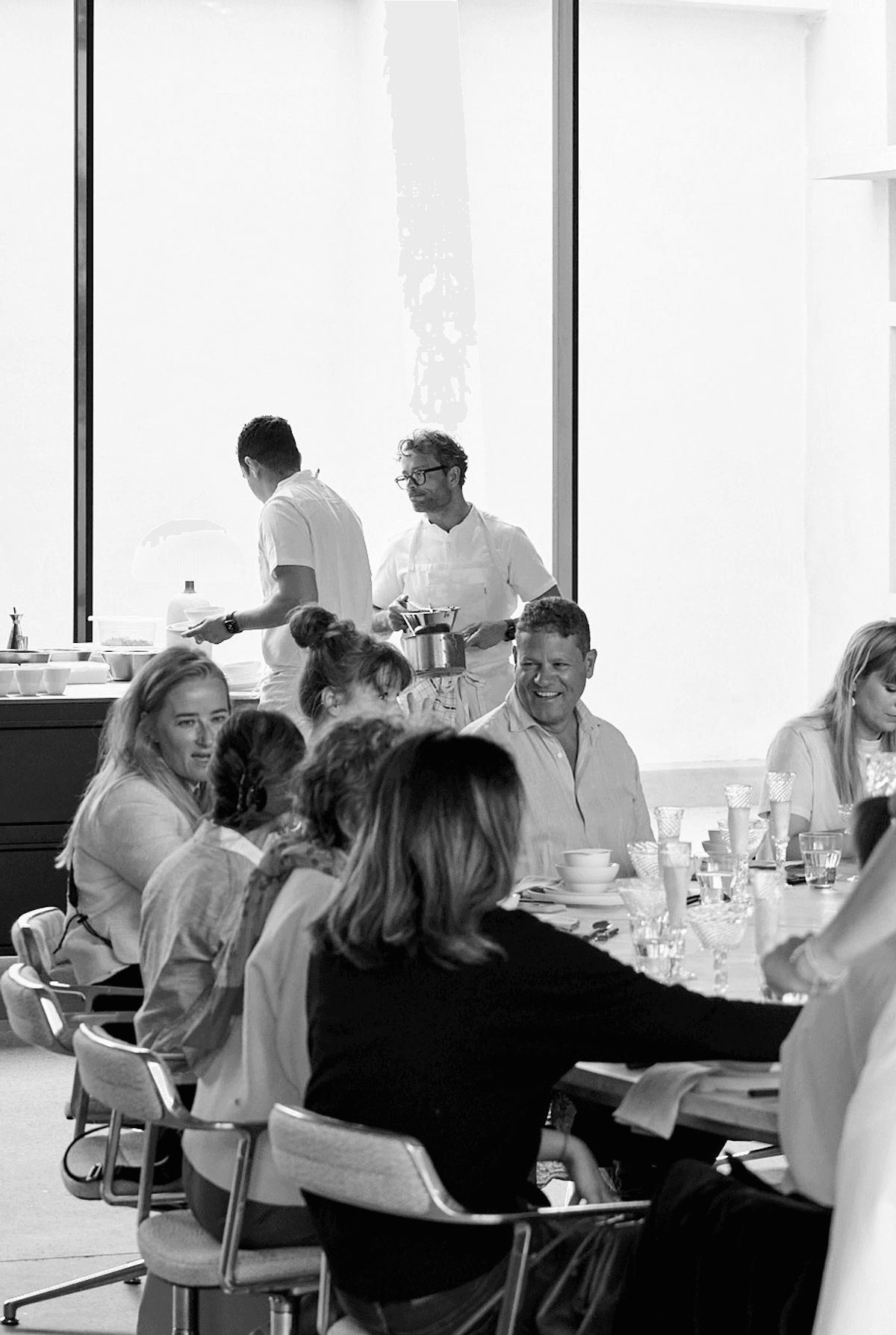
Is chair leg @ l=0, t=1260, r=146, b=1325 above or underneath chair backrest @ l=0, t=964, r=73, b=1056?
underneath

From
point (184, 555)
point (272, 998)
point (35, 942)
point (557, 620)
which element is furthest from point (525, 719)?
point (184, 555)

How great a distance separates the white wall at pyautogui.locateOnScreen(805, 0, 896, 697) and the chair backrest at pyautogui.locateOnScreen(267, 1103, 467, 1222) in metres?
8.33

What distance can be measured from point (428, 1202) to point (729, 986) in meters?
0.75

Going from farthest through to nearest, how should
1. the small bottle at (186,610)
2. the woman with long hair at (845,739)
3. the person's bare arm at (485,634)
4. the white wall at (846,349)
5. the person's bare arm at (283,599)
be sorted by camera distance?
the white wall at (846,349), the small bottle at (186,610), the person's bare arm at (485,634), the person's bare arm at (283,599), the woman with long hair at (845,739)

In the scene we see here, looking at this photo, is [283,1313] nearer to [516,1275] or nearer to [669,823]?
[516,1275]

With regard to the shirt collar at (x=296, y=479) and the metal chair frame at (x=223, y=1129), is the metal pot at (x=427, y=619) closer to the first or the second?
the shirt collar at (x=296, y=479)

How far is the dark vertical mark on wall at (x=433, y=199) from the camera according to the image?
30.6 ft

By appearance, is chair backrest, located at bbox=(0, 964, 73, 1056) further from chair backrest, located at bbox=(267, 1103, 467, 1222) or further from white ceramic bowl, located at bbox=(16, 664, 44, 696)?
white ceramic bowl, located at bbox=(16, 664, 44, 696)

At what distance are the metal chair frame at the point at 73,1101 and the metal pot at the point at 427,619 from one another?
7.84ft

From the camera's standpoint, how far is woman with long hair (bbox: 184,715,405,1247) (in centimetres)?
243

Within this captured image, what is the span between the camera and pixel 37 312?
29.5ft

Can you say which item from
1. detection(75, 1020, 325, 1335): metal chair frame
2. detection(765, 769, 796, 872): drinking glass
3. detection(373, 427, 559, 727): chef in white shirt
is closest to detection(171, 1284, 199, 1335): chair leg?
detection(75, 1020, 325, 1335): metal chair frame

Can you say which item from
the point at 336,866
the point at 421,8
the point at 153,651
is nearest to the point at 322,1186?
the point at 336,866

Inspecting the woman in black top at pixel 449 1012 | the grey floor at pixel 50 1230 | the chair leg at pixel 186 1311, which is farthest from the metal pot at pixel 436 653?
the woman in black top at pixel 449 1012
